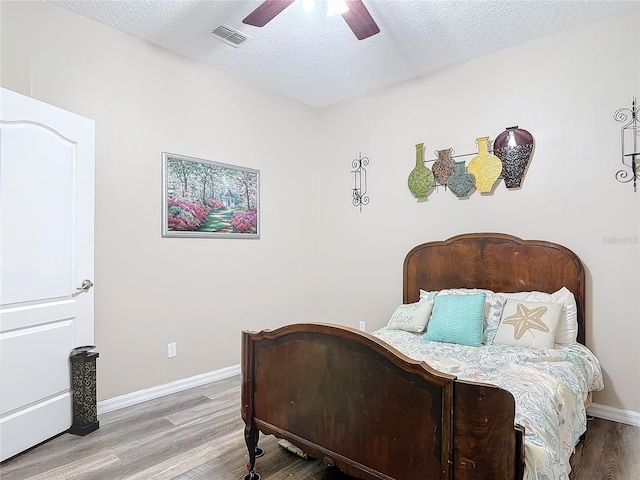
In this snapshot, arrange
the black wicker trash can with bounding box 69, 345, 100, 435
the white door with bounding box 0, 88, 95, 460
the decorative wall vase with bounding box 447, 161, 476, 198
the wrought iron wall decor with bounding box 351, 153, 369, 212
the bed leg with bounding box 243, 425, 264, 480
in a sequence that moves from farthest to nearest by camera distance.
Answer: the wrought iron wall decor with bounding box 351, 153, 369, 212
the decorative wall vase with bounding box 447, 161, 476, 198
the black wicker trash can with bounding box 69, 345, 100, 435
the white door with bounding box 0, 88, 95, 460
the bed leg with bounding box 243, 425, 264, 480

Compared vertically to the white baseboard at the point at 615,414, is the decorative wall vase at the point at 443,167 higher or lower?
higher

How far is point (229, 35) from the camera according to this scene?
306 centimetres

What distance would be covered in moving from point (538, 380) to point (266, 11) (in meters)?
2.46

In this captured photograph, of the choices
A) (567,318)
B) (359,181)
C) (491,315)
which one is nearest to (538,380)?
(491,315)

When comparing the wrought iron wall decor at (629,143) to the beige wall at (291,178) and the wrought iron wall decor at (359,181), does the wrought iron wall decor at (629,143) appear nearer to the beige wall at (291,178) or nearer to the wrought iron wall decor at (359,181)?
the beige wall at (291,178)

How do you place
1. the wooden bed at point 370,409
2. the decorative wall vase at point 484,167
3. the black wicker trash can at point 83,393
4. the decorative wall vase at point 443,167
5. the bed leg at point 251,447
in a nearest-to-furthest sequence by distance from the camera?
the wooden bed at point 370,409 < the bed leg at point 251,447 < the black wicker trash can at point 83,393 < the decorative wall vase at point 484,167 < the decorative wall vase at point 443,167

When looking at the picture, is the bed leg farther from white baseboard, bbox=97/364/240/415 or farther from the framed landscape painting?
the framed landscape painting

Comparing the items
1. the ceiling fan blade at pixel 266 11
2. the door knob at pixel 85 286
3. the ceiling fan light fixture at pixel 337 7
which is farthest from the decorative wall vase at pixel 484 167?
the door knob at pixel 85 286

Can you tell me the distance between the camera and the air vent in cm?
298

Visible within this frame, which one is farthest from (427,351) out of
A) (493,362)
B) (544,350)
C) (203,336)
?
(203,336)

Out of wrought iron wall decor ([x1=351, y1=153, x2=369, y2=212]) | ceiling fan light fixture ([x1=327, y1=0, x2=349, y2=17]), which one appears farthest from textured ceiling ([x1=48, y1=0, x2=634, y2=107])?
wrought iron wall decor ([x1=351, y1=153, x2=369, y2=212])

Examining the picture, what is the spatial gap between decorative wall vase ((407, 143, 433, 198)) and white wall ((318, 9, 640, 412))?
0.28 feet

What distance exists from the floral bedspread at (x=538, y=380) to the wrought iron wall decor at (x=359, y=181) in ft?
5.60

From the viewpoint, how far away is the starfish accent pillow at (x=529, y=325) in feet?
8.51
